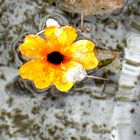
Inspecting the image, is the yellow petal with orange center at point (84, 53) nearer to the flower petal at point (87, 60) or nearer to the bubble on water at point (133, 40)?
the flower petal at point (87, 60)

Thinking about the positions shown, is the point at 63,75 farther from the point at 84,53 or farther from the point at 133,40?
the point at 133,40

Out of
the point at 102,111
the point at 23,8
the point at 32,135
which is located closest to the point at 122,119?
the point at 102,111

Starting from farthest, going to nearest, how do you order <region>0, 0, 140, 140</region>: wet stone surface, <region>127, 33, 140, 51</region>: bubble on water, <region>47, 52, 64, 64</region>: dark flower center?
<region>127, 33, 140, 51</region>: bubble on water, <region>0, 0, 140, 140</region>: wet stone surface, <region>47, 52, 64, 64</region>: dark flower center

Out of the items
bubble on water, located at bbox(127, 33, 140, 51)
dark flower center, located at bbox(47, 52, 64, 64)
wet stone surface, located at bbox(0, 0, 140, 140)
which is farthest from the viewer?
bubble on water, located at bbox(127, 33, 140, 51)

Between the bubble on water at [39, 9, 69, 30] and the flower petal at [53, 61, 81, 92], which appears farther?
the bubble on water at [39, 9, 69, 30]

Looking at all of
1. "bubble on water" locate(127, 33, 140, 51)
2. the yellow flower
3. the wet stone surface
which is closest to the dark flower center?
the yellow flower

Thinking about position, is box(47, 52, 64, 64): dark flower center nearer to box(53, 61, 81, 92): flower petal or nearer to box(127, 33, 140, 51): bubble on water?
box(53, 61, 81, 92): flower petal

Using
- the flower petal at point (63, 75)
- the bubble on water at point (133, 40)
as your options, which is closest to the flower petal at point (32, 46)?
the flower petal at point (63, 75)

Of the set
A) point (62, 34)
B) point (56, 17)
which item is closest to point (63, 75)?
point (62, 34)

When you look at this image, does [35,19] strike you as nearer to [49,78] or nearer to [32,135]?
[49,78]

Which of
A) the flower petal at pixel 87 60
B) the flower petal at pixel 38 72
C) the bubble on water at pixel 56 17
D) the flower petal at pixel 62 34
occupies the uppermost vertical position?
the bubble on water at pixel 56 17
